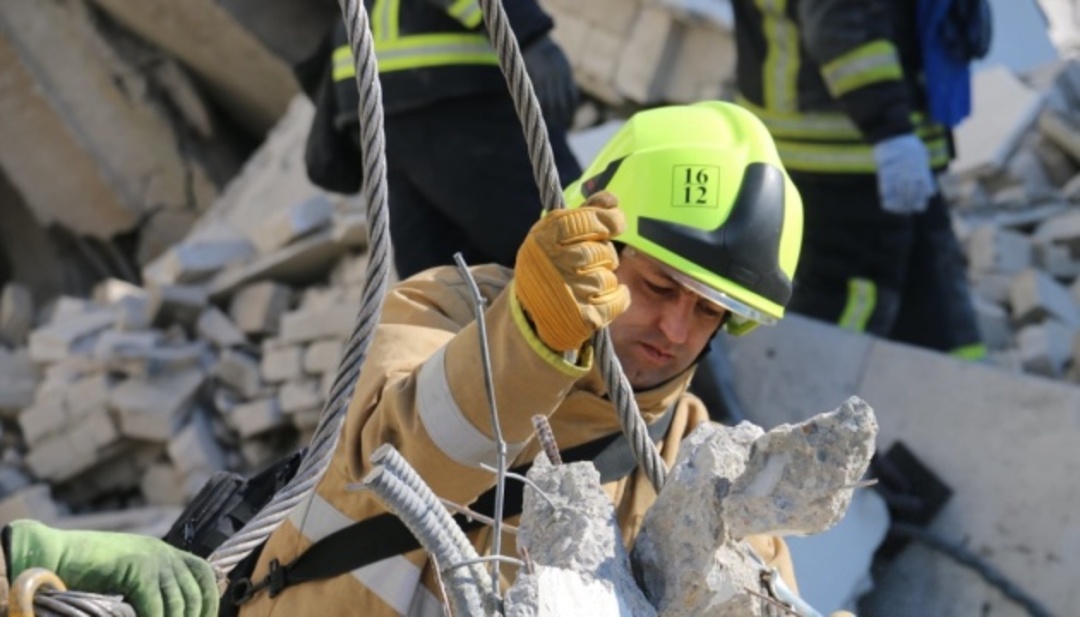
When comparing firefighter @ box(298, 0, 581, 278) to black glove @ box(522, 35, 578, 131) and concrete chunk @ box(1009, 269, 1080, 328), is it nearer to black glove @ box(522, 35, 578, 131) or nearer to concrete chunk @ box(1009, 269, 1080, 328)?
black glove @ box(522, 35, 578, 131)

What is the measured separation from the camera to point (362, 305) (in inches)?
121

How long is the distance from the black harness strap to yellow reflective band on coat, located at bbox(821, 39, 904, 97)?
311 cm

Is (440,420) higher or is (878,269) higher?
(440,420)

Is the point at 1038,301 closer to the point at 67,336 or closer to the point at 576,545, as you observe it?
the point at 67,336

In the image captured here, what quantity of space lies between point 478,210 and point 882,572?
126 centimetres

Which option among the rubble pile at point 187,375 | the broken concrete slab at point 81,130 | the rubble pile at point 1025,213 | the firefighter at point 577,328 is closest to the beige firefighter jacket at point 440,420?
the firefighter at point 577,328

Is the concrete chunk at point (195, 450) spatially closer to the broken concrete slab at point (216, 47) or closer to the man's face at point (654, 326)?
the broken concrete slab at point (216, 47)

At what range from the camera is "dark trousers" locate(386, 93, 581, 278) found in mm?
5250

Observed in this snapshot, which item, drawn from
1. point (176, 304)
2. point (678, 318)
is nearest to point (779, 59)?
point (176, 304)

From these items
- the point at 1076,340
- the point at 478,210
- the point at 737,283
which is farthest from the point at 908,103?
the point at 737,283

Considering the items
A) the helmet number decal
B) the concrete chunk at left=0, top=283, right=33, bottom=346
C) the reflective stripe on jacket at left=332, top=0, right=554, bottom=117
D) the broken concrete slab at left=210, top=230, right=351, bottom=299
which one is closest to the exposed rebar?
the helmet number decal

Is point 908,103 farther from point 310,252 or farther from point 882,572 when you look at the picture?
point 310,252

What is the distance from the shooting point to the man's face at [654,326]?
3.66 metres

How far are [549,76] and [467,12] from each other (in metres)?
0.38
